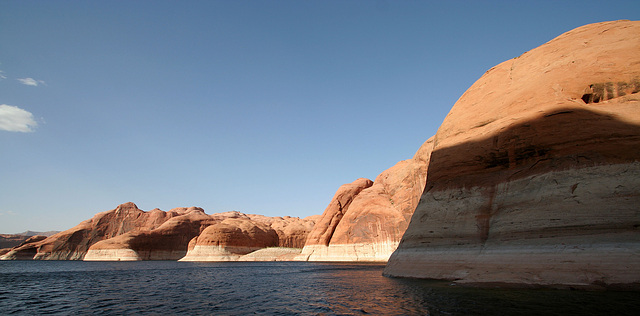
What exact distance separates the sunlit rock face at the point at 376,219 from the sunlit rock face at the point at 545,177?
86.2 ft

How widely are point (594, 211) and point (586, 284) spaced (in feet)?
9.32

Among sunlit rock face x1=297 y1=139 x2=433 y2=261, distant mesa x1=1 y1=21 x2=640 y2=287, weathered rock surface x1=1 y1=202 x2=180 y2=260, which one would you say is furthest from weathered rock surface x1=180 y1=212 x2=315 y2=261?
distant mesa x1=1 y1=21 x2=640 y2=287

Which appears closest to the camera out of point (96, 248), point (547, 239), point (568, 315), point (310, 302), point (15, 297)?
point (568, 315)

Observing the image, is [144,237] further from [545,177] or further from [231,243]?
[545,177]

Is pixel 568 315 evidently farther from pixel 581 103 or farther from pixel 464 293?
pixel 581 103

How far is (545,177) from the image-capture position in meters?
14.9

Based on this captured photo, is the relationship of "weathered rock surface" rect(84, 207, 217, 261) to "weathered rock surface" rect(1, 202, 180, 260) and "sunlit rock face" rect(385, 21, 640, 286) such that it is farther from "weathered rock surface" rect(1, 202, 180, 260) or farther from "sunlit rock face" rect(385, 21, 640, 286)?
"sunlit rock face" rect(385, 21, 640, 286)

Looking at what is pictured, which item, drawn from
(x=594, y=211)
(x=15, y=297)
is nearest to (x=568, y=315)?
(x=594, y=211)

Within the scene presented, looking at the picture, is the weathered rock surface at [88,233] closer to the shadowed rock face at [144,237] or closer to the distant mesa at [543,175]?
the shadowed rock face at [144,237]

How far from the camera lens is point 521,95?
734 inches

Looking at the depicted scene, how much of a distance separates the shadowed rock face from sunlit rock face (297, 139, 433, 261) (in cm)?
2336

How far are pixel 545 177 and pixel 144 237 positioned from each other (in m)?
100

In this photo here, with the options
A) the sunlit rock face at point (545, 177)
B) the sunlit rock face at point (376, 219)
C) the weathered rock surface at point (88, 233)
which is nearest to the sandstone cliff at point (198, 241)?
the sunlit rock face at point (376, 219)

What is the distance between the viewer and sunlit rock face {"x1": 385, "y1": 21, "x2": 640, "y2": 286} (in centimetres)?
1205
